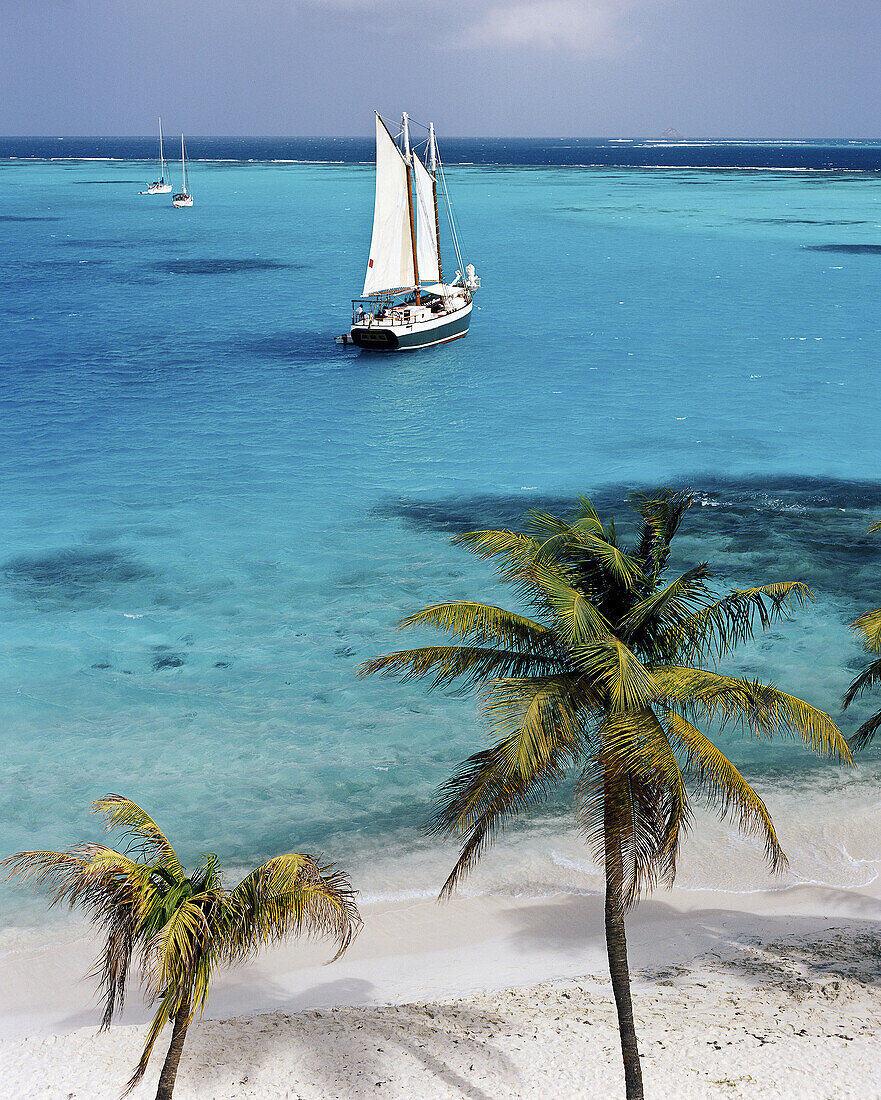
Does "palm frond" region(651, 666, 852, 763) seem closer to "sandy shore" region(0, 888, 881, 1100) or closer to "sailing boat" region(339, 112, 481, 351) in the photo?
"sandy shore" region(0, 888, 881, 1100)

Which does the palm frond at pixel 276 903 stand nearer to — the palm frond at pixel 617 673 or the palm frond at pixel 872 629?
the palm frond at pixel 617 673

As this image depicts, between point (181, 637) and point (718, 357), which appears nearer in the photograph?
point (181, 637)

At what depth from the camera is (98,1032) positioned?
1636 centimetres

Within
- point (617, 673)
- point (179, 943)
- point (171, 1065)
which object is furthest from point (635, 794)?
point (171, 1065)

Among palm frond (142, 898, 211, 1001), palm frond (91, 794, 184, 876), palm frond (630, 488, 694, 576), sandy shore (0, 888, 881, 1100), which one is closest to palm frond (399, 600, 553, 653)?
palm frond (630, 488, 694, 576)

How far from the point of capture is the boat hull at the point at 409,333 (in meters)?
65.2

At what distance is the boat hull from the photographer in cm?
6519

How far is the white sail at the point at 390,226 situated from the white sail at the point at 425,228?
0.86 m

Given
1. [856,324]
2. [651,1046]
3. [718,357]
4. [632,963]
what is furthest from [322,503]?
[856,324]

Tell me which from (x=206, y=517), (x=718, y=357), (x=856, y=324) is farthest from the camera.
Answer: (x=856, y=324)

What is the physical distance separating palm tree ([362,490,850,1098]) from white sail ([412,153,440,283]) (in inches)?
2166

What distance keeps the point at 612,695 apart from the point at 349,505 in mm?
31150

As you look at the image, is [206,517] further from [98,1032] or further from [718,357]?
[718,357]

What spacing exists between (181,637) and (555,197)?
151 meters
